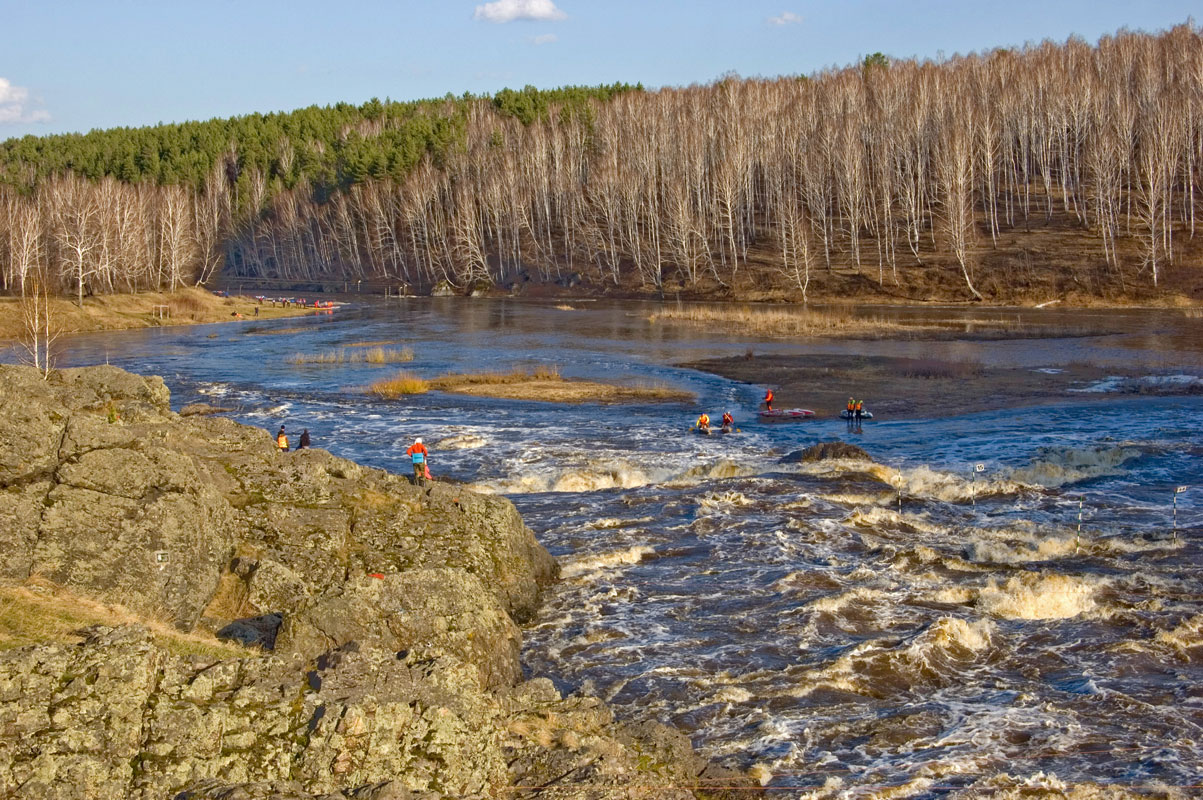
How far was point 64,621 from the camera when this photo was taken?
12.7 metres

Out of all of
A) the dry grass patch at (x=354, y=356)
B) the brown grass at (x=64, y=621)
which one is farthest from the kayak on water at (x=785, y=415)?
the brown grass at (x=64, y=621)

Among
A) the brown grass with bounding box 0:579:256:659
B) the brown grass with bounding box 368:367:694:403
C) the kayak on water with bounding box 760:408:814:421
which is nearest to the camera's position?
the brown grass with bounding box 0:579:256:659

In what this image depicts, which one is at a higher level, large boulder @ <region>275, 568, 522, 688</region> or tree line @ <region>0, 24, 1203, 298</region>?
tree line @ <region>0, 24, 1203, 298</region>

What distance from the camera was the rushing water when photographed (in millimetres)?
14133

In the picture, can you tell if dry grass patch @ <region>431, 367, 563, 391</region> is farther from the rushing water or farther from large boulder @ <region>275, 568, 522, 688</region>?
large boulder @ <region>275, 568, 522, 688</region>

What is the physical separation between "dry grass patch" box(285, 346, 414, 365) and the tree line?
34.1m

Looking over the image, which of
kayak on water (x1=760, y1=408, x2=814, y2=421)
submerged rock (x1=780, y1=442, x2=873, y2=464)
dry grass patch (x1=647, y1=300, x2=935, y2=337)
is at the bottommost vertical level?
submerged rock (x1=780, y1=442, x2=873, y2=464)

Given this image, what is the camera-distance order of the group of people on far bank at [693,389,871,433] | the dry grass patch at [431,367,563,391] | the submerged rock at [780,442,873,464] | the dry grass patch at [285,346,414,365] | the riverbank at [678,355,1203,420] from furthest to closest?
the dry grass patch at [285,346,414,365] → the dry grass patch at [431,367,563,391] → the riverbank at [678,355,1203,420] → the group of people on far bank at [693,389,871,433] → the submerged rock at [780,442,873,464]

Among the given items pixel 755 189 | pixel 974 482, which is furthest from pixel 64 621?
pixel 755 189

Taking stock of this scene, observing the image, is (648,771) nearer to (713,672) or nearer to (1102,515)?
(713,672)

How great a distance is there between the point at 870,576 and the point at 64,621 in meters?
14.9

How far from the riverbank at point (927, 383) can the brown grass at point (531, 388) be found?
6.25 m

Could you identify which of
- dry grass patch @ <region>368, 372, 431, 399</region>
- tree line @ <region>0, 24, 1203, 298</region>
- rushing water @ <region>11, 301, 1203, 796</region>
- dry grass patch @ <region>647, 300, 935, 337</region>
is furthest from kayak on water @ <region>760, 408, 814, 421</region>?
tree line @ <region>0, 24, 1203, 298</region>

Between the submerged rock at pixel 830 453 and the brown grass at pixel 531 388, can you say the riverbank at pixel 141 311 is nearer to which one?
the brown grass at pixel 531 388
